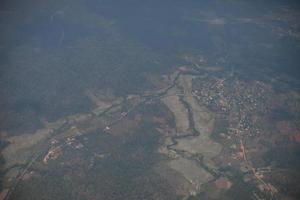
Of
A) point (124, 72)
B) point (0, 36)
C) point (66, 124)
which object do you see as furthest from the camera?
point (0, 36)

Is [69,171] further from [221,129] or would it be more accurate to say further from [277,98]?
[277,98]

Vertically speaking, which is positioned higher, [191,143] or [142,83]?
[142,83]

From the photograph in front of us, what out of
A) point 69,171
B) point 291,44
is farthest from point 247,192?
point 291,44

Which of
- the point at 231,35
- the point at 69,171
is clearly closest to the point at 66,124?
the point at 69,171

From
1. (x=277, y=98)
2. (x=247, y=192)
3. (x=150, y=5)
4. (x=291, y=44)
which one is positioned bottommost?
(x=247, y=192)

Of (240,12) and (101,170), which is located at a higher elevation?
(240,12)

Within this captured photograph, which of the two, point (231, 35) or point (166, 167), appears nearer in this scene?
point (166, 167)

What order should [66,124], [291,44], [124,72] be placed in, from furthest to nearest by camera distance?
[291,44]
[124,72]
[66,124]

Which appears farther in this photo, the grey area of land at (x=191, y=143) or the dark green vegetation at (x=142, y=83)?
the grey area of land at (x=191, y=143)

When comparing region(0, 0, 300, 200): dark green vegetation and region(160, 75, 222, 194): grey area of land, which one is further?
region(160, 75, 222, 194): grey area of land

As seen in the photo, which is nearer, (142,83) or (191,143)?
(191,143)
